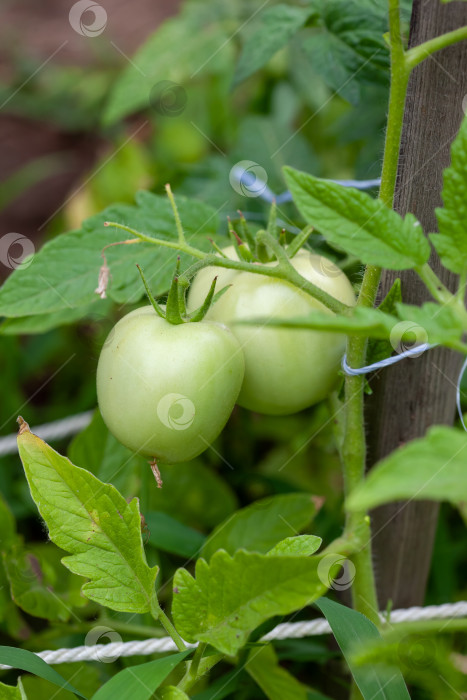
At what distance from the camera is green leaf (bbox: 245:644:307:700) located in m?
0.76

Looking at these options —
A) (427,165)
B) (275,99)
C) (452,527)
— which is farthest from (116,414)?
(275,99)

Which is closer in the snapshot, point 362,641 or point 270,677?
point 362,641

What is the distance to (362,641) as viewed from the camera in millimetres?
629

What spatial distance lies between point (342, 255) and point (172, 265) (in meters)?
0.25

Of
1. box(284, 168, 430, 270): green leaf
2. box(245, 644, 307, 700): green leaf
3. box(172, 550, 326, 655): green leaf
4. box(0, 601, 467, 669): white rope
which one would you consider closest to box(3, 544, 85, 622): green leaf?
box(0, 601, 467, 669): white rope

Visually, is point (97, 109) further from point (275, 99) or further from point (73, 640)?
point (73, 640)

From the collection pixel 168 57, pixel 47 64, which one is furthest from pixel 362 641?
pixel 47 64

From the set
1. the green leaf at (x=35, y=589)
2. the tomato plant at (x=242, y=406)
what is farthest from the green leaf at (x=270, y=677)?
the green leaf at (x=35, y=589)

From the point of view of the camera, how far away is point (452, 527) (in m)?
1.25

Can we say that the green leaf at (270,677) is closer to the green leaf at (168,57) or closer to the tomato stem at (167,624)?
the tomato stem at (167,624)

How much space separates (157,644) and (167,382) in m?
0.30

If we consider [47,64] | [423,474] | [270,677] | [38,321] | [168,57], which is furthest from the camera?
[47,64]

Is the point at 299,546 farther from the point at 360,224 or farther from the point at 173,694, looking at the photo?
the point at 360,224

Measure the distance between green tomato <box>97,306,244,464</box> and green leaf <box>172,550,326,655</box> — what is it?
0.12 meters
